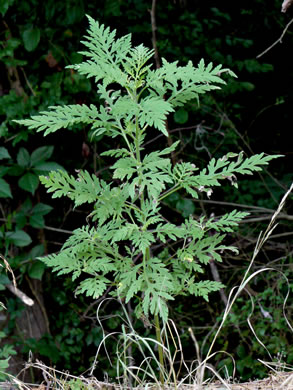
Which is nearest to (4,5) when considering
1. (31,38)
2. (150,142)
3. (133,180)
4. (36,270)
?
(31,38)

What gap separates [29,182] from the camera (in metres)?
3.22

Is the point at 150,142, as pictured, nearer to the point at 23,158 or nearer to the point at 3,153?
the point at 23,158

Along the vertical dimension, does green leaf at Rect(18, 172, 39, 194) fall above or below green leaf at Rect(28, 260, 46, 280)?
above

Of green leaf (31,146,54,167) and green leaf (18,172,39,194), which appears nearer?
green leaf (18,172,39,194)

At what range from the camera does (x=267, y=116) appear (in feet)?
14.3

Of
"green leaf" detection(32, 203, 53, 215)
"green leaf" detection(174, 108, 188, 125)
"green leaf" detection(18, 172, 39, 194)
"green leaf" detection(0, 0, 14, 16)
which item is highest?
"green leaf" detection(0, 0, 14, 16)

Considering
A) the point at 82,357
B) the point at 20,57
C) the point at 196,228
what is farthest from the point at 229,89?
the point at 196,228

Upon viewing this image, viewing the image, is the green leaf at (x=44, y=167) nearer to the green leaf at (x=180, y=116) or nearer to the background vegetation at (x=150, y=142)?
the background vegetation at (x=150, y=142)

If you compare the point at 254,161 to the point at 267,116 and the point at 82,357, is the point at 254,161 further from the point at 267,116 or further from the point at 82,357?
the point at 267,116

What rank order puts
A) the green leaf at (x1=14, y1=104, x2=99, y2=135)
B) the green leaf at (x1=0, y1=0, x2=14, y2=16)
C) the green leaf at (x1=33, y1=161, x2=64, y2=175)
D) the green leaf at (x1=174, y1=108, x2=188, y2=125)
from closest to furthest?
the green leaf at (x1=14, y1=104, x2=99, y2=135) < the green leaf at (x1=0, y1=0, x2=14, y2=16) < the green leaf at (x1=33, y1=161, x2=64, y2=175) < the green leaf at (x1=174, y1=108, x2=188, y2=125)

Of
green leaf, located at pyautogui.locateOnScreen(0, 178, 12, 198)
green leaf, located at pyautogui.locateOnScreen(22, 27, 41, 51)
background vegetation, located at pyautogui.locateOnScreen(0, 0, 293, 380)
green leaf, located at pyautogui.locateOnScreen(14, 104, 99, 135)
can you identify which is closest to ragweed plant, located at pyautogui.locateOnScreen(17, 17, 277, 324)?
green leaf, located at pyautogui.locateOnScreen(14, 104, 99, 135)

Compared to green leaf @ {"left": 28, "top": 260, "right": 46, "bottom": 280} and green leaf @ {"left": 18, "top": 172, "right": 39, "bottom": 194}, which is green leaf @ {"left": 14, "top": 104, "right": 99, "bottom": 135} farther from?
green leaf @ {"left": 28, "top": 260, "right": 46, "bottom": 280}

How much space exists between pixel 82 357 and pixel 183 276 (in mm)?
2281

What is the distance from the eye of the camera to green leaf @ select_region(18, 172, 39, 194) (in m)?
3.20
